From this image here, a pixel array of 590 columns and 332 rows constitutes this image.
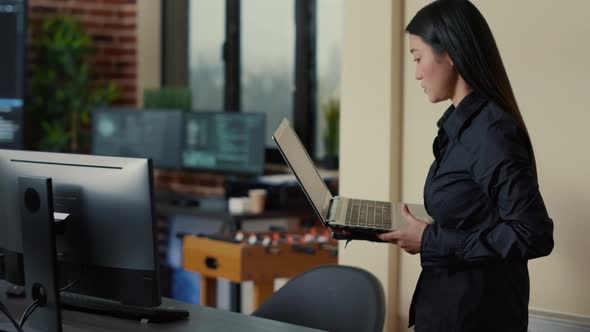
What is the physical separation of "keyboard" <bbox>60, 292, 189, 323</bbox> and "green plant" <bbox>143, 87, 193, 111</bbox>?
3196mm

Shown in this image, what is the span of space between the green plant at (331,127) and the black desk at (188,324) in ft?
9.08

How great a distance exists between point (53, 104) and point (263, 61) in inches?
56.9

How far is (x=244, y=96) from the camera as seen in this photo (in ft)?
19.7

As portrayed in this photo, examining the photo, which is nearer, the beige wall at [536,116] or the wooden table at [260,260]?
the beige wall at [536,116]

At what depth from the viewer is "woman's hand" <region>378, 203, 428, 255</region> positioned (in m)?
2.19

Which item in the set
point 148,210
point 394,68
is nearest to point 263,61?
point 394,68

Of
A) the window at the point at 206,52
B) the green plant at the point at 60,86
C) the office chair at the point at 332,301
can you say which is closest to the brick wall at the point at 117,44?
the green plant at the point at 60,86

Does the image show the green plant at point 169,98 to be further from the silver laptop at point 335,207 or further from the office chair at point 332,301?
the silver laptop at point 335,207

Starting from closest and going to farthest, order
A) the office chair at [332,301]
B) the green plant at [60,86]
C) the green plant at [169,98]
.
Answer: the office chair at [332,301], the green plant at [169,98], the green plant at [60,86]

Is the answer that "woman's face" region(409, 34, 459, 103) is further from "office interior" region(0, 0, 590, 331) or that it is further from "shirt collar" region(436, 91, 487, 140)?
"office interior" region(0, 0, 590, 331)

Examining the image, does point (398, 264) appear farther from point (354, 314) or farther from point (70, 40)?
point (70, 40)

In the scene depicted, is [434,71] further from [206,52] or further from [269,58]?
[206,52]

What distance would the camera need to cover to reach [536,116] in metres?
2.86

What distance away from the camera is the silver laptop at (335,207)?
7.32ft
